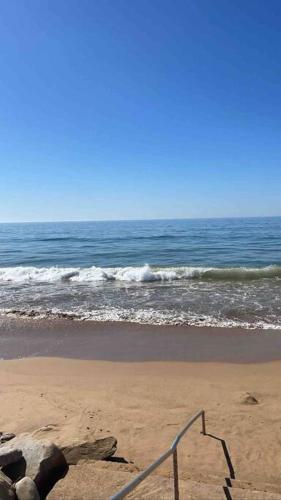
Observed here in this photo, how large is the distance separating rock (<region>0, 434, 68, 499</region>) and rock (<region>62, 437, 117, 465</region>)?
28 cm

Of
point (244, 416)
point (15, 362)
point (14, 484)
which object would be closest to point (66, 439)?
point (14, 484)

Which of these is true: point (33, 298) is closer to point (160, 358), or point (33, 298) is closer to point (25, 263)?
point (160, 358)

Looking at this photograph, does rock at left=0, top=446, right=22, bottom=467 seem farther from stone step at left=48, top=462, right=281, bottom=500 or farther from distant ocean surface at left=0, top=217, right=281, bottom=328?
distant ocean surface at left=0, top=217, right=281, bottom=328

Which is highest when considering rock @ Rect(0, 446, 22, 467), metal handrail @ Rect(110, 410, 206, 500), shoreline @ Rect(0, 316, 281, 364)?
metal handrail @ Rect(110, 410, 206, 500)

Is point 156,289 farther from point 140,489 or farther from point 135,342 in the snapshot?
point 140,489

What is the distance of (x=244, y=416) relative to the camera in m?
5.21

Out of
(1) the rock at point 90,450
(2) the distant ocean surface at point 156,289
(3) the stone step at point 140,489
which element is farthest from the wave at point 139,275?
(3) the stone step at point 140,489

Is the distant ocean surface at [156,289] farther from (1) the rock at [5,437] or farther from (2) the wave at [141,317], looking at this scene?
(1) the rock at [5,437]

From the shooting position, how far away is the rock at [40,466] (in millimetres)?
3469

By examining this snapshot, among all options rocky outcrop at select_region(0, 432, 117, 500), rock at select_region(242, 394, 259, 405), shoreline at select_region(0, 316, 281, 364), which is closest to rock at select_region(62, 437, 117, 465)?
rocky outcrop at select_region(0, 432, 117, 500)

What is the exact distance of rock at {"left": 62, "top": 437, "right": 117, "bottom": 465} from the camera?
3966 millimetres

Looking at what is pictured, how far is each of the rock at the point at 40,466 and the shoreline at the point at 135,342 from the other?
4.34 metres

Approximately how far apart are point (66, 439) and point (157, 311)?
24.0ft

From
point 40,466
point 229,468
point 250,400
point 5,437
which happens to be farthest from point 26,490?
point 250,400
